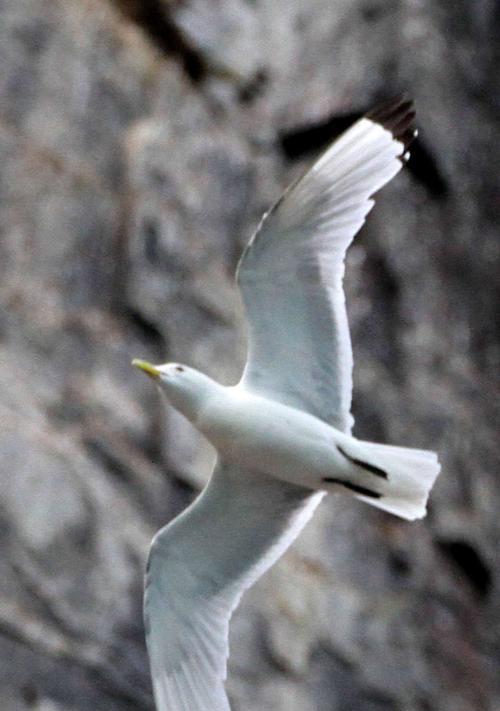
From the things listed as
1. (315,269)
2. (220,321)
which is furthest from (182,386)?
(220,321)

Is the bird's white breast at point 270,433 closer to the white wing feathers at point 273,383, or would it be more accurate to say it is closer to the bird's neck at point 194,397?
the bird's neck at point 194,397

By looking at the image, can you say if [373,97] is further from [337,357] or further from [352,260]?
[337,357]

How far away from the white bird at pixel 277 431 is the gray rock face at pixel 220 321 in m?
0.81

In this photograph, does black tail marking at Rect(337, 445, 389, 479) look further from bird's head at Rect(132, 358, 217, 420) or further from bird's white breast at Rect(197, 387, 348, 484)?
bird's head at Rect(132, 358, 217, 420)

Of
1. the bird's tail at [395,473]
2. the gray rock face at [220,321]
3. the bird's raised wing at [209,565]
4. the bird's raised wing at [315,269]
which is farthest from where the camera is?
the gray rock face at [220,321]

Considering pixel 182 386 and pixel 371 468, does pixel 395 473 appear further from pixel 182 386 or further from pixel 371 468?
pixel 182 386

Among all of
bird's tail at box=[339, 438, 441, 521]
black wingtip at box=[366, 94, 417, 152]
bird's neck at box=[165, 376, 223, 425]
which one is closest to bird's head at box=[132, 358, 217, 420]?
bird's neck at box=[165, 376, 223, 425]

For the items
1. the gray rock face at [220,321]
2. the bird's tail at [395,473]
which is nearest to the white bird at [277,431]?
the bird's tail at [395,473]

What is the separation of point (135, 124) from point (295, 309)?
2598 millimetres

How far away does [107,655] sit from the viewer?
5.39m

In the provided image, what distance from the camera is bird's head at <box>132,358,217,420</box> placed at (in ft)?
14.4

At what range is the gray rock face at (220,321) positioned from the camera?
18.5ft

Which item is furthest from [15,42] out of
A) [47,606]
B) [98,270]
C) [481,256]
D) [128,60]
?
[47,606]

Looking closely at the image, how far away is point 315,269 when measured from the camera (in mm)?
4504
